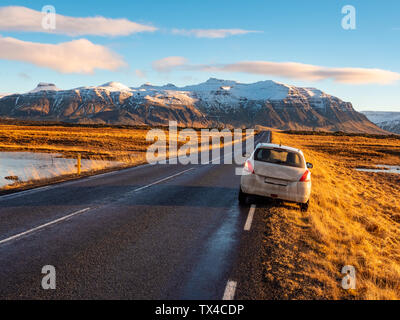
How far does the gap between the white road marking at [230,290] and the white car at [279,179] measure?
16.0 feet

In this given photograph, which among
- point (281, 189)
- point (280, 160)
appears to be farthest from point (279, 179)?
point (280, 160)

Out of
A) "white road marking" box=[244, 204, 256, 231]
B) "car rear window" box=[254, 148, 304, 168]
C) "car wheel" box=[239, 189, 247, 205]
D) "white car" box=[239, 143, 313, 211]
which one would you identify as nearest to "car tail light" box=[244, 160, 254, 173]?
"white car" box=[239, 143, 313, 211]

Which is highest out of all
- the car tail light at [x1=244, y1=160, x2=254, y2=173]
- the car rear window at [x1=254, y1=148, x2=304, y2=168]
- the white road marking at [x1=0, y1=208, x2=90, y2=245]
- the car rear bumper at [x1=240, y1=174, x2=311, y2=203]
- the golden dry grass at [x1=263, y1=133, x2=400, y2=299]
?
the car rear window at [x1=254, y1=148, x2=304, y2=168]

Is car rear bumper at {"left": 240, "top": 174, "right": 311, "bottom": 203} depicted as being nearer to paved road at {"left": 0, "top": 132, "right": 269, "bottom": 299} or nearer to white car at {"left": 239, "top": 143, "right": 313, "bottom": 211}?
white car at {"left": 239, "top": 143, "right": 313, "bottom": 211}

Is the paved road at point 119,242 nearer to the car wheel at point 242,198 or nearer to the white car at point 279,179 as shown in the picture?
the car wheel at point 242,198

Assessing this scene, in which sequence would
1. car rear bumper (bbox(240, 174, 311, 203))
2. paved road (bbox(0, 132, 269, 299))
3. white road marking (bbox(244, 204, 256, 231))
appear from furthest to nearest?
car rear bumper (bbox(240, 174, 311, 203)) → white road marking (bbox(244, 204, 256, 231)) → paved road (bbox(0, 132, 269, 299))

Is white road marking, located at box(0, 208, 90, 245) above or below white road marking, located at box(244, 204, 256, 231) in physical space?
above

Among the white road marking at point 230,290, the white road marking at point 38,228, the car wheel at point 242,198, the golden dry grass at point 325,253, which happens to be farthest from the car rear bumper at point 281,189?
the white road marking at point 230,290

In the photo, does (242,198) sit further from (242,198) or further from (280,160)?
(280,160)

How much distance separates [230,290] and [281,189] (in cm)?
516

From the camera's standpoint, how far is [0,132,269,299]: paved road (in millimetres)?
4879

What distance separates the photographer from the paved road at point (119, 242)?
4879mm

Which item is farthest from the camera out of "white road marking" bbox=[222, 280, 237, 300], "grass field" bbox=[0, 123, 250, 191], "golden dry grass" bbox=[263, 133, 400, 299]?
"grass field" bbox=[0, 123, 250, 191]

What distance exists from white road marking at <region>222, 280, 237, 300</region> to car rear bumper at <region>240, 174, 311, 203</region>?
485 centimetres
